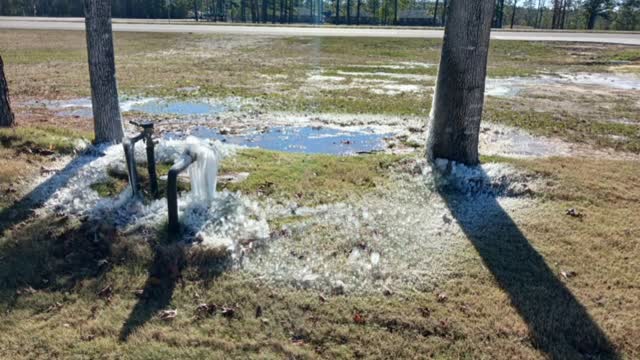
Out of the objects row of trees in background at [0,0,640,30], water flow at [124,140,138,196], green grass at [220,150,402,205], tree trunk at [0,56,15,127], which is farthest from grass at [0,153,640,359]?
row of trees in background at [0,0,640,30]

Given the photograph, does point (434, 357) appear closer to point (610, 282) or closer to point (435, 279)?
point (435, 279)

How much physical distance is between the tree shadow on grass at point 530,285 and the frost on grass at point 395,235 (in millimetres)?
53

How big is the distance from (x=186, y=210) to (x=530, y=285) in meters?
3.08

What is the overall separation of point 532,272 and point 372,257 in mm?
1329

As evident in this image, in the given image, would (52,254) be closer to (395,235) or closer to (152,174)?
(152,174)

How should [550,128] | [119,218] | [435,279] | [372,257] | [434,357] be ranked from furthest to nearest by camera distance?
[550,128]
[119,218]
[372,257]
[435,279]
[434,357]

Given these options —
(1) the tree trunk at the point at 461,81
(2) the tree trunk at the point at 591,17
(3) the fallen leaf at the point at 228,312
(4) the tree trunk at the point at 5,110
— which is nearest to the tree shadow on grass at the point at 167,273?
(3) the fallen leaf at the point at 228,312

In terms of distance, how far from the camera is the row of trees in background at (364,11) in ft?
164

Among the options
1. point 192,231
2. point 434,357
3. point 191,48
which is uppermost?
point 191,48

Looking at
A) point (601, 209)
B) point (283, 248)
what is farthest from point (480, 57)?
point (283, 248)

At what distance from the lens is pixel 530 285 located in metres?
3.78

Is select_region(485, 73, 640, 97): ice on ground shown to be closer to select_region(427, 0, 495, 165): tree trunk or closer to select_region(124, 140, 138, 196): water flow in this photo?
select_region(427, 0, 495, 165): tree trunk

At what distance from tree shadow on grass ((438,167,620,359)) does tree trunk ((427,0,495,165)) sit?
2.35 feet

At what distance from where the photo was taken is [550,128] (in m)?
8.76
